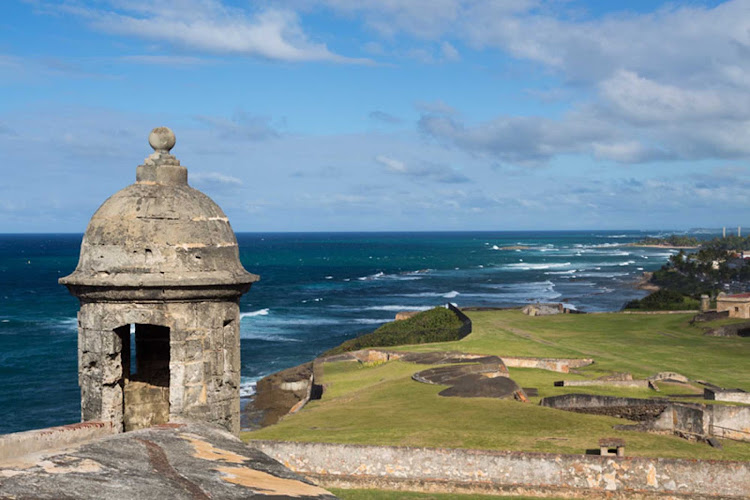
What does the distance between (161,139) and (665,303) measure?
194 feet

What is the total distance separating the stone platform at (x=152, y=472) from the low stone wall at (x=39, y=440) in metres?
0.51

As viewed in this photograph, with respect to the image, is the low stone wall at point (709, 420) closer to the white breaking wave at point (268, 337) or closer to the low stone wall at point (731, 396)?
the low stone wall at point (731, 396)

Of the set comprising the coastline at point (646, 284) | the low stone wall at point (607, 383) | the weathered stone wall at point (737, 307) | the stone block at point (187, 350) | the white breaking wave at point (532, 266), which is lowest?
the coastline at point (646, 284)

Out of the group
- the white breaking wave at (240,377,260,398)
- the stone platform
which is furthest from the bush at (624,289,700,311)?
the stone platform

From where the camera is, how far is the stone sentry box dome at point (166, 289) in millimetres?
8602

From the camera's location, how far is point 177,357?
871 centimetres

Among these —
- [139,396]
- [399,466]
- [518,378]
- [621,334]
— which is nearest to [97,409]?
[139,396]

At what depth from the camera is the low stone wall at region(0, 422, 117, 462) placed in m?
6.43

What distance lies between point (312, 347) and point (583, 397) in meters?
32.3

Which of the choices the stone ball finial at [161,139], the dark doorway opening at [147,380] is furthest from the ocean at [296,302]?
the stone ball finial at [161,139]

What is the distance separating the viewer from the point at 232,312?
9.20m

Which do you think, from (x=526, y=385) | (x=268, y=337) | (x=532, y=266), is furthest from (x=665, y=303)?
(x=532, y=266)

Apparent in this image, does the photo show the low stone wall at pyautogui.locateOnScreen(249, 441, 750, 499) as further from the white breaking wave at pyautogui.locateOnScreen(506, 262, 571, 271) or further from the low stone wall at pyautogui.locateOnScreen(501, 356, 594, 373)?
the white breaking wave at pyautogui.locateOnScreen(506, 262, 571, 271)

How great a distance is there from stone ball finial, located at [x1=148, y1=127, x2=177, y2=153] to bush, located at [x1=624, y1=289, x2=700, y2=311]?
56.0 m
